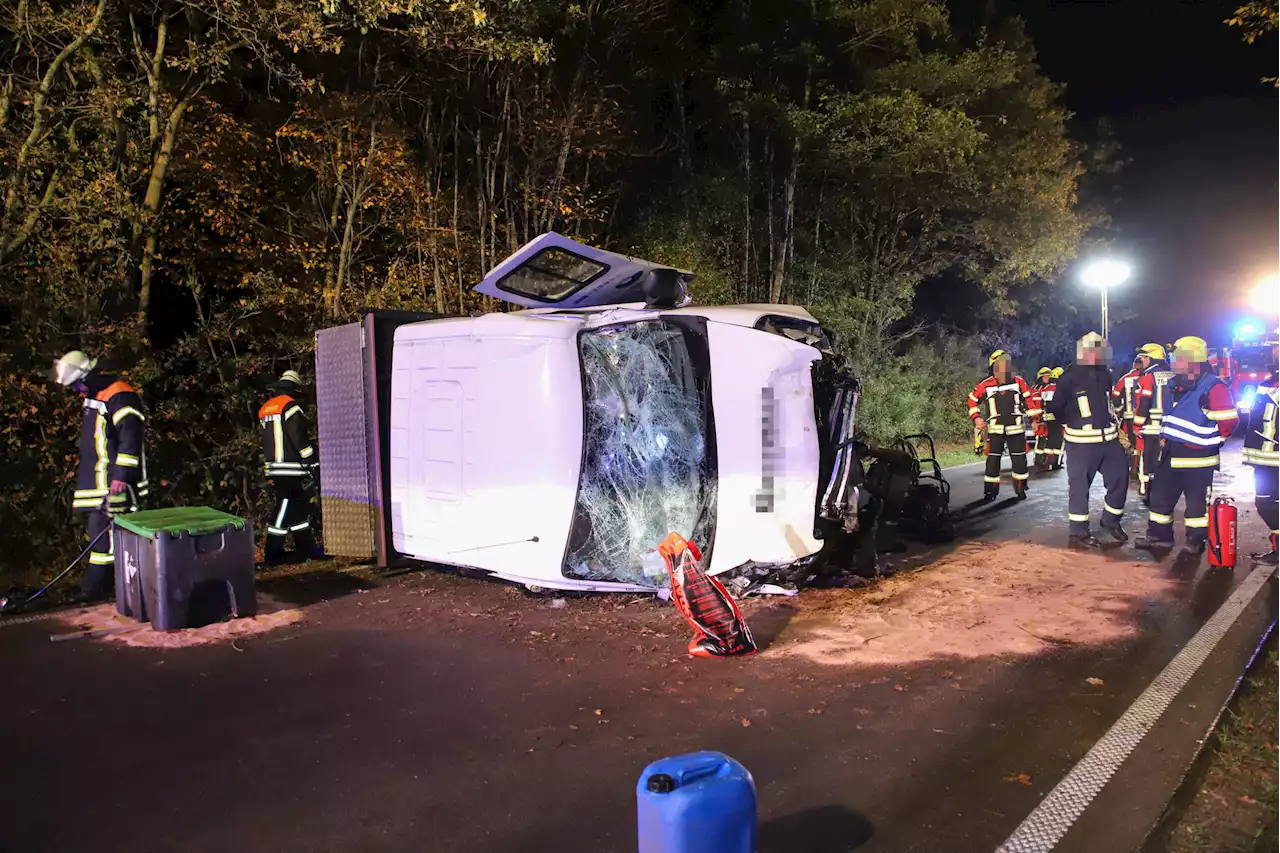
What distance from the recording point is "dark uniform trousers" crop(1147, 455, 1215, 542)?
7469 millimetres

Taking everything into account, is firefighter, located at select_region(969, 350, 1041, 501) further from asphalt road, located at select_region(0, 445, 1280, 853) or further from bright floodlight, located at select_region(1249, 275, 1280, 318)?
bright floodlight, located at select_region(1249, 275, 1280, 318)

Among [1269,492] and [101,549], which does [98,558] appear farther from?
[1269,492]

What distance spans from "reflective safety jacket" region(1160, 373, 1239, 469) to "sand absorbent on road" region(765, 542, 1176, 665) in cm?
110

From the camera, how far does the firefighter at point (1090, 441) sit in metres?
8.03

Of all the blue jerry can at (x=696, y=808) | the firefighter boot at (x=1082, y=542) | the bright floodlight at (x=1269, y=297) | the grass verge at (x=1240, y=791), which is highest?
the bright floodlight at (x=1269, y=297)

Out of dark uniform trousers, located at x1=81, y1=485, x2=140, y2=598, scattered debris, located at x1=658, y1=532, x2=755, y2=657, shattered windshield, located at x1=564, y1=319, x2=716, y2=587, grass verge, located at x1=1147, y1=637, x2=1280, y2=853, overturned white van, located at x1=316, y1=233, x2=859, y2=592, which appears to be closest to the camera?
grass verge, located at x1=1147, y1=637, x2=1280, y2=853

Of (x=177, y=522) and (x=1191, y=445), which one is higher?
(x=1191, y=445)

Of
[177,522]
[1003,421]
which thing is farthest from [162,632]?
[1003,421]

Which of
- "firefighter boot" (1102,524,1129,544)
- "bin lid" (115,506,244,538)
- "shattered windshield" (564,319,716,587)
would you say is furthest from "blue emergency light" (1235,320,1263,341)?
"bin lid" (115,506,244,538)

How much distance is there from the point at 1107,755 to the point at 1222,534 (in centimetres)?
434

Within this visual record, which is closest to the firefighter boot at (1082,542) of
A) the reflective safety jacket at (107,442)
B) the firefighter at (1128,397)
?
the firefighter at (1128,397)

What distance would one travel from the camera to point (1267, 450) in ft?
23.5

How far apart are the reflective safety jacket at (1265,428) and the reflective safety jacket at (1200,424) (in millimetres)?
166

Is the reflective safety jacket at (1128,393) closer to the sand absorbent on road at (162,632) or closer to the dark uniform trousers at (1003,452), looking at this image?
the dark uniform trousers at (1003,452)
